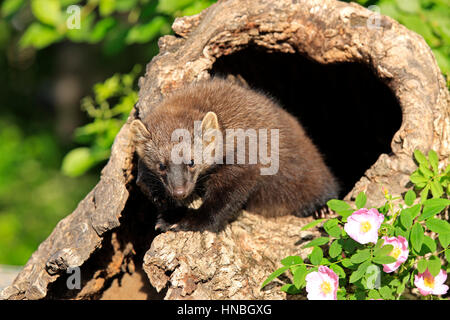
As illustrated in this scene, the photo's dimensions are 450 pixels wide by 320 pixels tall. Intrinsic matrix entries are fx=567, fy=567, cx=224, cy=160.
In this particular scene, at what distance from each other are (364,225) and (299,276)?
1.48 feet

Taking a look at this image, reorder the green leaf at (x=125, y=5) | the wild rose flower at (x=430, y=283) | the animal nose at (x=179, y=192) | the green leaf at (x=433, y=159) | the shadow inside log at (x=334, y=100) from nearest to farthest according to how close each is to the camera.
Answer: the wild rose flower at (x=430, y=283) → the green leaf at (x=433, y=159) → the animal nose at (x=179, y=192) → the shadow inside log at (x=334, y=100) → the green leaf at (x=125, y=5)

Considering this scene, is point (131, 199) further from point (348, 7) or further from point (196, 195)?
point (348, 7)

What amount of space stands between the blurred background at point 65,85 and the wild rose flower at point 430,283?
1937 mm

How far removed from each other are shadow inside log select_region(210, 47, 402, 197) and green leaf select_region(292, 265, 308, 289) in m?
1.93

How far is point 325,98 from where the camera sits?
5.33 metres

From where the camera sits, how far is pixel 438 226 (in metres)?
3.07

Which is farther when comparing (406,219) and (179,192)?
(179,192)

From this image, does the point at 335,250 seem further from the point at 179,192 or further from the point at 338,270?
the point at 179,192

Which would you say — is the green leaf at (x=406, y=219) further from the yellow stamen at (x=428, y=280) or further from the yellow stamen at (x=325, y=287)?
the yellow stamen at (x=325, y=287)

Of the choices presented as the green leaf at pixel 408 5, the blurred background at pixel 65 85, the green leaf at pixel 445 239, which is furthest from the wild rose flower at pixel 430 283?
the green leaf at pixel 408 5

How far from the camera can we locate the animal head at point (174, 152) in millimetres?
3637

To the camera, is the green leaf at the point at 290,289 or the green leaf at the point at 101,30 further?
the green leaf at the point at 101,30

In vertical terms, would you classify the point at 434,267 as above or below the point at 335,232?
below

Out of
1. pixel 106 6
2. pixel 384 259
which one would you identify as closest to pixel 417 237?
pixel 384 259
